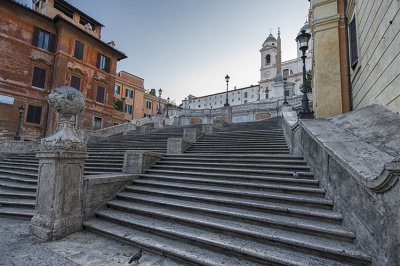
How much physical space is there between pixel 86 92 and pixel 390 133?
89.0ft

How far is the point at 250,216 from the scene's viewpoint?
167 inches

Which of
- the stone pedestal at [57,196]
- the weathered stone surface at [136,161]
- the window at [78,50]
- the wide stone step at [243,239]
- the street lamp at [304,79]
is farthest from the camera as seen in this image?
the window at [78,50]

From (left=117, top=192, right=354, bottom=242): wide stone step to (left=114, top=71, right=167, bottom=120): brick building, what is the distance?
3591cm

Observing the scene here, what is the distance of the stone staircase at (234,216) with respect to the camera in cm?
339

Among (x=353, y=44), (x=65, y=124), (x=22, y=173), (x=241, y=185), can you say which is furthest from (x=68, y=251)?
(x=353, y=44)

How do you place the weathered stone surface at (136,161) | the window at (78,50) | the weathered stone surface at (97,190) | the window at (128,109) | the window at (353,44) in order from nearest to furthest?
the weathered stone surface at (97,190)
the weathered stone surface at (136,161)
the window at (353,44)
the window at (78,50)
the window at (128,109)

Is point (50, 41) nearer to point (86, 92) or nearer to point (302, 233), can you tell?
point (86, 92)

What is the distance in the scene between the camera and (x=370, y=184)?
2.62 metres

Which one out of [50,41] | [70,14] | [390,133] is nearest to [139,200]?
[390,133]

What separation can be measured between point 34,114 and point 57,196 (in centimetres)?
2114

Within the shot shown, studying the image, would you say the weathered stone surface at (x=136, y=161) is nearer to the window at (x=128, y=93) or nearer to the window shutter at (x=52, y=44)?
the window shutter at (x=52, y=44)

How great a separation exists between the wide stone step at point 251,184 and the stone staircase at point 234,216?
22mm

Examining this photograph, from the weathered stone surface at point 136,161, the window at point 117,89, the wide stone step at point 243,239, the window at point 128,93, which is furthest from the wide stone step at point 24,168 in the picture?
the window at point 128,93

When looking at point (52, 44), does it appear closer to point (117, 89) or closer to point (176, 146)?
point (117, 89)
